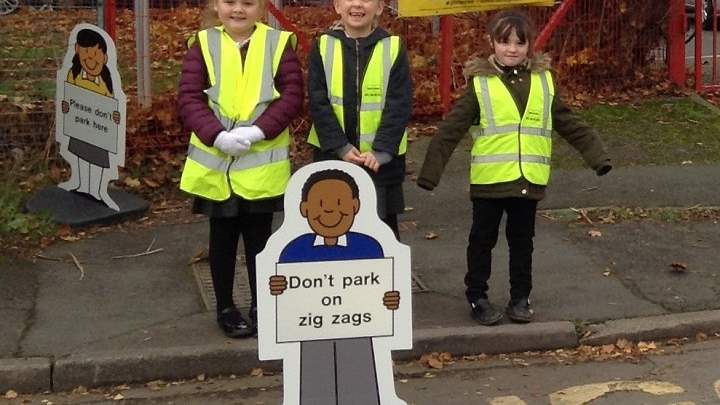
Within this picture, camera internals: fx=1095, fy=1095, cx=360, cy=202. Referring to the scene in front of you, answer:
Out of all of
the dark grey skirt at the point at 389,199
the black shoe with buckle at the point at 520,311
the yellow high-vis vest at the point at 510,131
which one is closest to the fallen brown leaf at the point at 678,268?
the black shoe with buckle at the point at 520,311

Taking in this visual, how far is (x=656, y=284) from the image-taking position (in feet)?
19.6

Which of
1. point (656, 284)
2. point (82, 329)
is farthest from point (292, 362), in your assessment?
point (656, 284)

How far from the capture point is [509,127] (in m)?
5.16

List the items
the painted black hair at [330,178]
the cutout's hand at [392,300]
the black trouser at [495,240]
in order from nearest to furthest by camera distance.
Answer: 1. the painted black hair at [330,178]
2. the cutout's hand at [392,300]
3. the black trouser at [495,240]

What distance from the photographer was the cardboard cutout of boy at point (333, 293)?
4.08 meters

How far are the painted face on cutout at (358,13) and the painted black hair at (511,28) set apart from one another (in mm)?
578

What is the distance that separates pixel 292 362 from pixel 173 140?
14.4 ft

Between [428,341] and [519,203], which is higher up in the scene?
[519,203]

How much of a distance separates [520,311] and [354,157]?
119 centimetres

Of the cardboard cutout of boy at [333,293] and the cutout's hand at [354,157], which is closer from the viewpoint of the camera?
the cardboard cutout of boy at [333,293]

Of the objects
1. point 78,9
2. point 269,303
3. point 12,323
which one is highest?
point 78,9

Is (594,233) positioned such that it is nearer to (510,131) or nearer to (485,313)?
(485,313)

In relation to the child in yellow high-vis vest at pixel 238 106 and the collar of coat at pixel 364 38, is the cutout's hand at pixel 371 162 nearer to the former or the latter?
the child in yellow high-vis vest at pixel 238 106

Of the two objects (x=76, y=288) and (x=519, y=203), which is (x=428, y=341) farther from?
(x=76, y=288)
